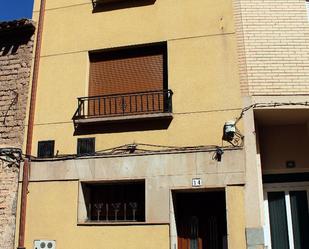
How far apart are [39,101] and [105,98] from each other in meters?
1.52

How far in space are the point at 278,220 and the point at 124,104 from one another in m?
4.01

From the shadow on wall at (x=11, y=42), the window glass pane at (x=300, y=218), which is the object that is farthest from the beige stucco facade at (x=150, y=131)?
the window glass pane at (x=300, y=218)

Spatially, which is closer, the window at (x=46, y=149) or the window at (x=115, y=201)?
the window at (x=115, y=201)

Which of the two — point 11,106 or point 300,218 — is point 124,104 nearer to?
point 11,106

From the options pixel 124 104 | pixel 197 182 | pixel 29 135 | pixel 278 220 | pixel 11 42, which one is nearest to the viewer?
pixel 197 182

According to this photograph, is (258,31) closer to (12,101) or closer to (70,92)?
(70,92)

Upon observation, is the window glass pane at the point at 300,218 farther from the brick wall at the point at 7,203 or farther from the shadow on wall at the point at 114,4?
the brick wall at the point at 7,203

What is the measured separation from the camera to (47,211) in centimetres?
873

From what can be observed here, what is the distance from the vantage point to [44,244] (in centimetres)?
859

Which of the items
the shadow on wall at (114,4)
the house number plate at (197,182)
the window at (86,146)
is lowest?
the house number plate at (197,182)

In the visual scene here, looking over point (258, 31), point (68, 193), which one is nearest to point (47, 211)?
point (68, 193)

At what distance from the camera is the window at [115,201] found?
340 inches

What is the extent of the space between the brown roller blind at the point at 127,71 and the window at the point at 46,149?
1374 millimetres

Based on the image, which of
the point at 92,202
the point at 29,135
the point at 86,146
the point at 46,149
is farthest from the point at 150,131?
the point at 29,135
